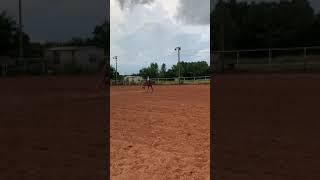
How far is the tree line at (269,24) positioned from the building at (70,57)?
6280 millimetres

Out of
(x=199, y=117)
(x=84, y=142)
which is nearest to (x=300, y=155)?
(x=84, y=142)

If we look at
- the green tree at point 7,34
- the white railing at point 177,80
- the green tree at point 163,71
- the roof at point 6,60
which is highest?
the green tree at point 7,34

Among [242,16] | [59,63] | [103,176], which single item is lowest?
[103,176]

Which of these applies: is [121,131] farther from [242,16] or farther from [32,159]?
[242,16]

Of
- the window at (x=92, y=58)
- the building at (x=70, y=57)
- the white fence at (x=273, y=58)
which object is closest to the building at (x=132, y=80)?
the building at (x=70, y=57)

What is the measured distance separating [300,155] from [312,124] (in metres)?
1.78

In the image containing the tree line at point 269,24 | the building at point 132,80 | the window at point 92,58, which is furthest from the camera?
the building at point 132,80

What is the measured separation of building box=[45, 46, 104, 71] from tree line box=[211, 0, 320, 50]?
6280 mm

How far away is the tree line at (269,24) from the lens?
2316 centimetres

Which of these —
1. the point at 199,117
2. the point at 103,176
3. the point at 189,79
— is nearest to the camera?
the point at 103,176

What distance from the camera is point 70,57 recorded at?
22.5 metres

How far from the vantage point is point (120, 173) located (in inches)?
155

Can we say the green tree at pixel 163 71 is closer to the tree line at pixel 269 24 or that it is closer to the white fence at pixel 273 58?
the tree line at pixel 269 24

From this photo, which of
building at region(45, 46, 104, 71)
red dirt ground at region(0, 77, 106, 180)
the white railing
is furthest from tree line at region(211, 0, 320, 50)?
red dirt ground at region(0, 77, 106, 180)
